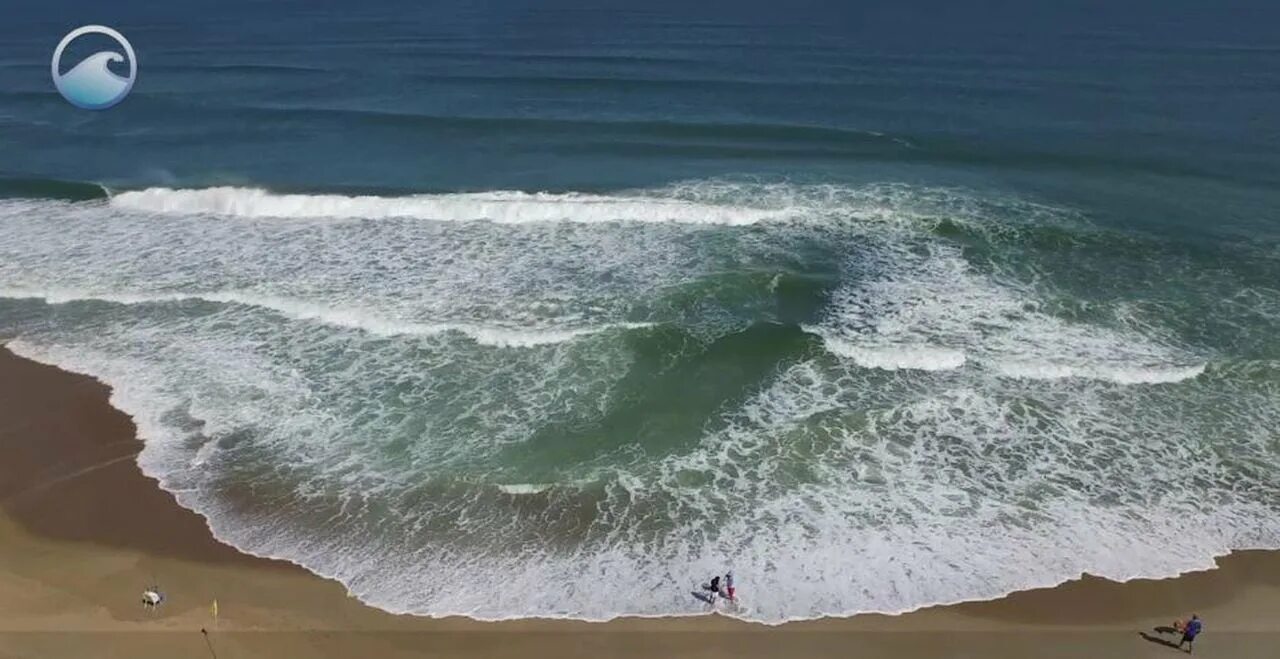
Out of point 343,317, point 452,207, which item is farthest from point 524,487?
point 452,207

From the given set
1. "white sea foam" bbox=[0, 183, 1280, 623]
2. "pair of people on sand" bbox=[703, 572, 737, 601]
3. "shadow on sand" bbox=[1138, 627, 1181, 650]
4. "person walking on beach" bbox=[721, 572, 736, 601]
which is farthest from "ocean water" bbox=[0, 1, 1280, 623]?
"shadow on sand" bbox=[1138, 627, 1181, 650]

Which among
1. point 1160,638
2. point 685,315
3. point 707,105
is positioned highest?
point 707,105

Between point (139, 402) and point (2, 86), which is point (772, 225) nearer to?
point (139, 402)

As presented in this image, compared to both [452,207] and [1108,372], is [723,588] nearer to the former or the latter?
[1108,372]

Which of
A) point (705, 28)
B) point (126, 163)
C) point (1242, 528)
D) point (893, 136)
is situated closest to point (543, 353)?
point (1242, 528)

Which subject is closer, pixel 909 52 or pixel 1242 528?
pixel 1242 528

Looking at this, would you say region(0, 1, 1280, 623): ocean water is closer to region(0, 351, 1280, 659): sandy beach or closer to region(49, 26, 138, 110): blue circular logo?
region(0, 351, 1280, 659): sandy beach
